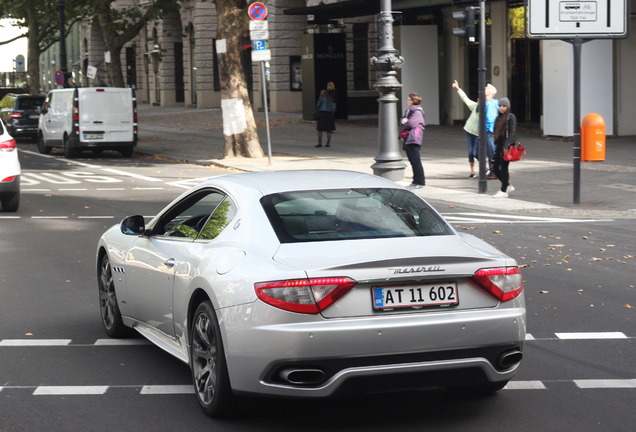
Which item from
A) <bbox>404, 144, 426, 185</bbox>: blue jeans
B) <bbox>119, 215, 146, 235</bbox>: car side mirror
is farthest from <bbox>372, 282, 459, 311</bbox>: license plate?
<bbox>404, 144, 426, 185</bbox>: blue jeans

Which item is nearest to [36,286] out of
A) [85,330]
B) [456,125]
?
[85,330]

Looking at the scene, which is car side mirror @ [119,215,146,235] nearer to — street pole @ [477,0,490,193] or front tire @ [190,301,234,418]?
front tire @ [190,301,234,418]

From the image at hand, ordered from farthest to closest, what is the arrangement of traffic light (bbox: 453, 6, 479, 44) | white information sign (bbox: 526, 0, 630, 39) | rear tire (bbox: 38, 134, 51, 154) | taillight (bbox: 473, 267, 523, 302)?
rear tire (bbox: 38, 134, 51, 154), traffic light (bbox: 453, 6, 479, 44), white information sign (bbox: 526, 0, 630, 39), taillight (bbox: 473, 267, 523, 302)

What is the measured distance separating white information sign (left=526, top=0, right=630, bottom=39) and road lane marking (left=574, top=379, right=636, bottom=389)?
11.1 meters

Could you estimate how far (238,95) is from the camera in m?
→ 27.5

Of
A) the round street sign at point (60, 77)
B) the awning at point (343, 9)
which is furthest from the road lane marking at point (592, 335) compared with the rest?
the round street sign at point (60, 77)

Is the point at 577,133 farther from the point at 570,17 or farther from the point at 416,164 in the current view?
the point at 416,164

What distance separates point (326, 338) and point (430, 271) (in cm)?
62

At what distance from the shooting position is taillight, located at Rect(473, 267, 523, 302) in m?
5.46

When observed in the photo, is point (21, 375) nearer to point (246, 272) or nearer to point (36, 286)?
point (246, 272)

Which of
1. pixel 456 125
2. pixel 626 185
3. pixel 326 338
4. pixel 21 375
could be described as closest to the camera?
pixel 326 338

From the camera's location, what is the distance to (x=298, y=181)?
6320 millimetres

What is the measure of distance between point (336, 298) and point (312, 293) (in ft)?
0.38

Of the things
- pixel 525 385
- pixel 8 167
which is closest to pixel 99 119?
pixel 8 167
